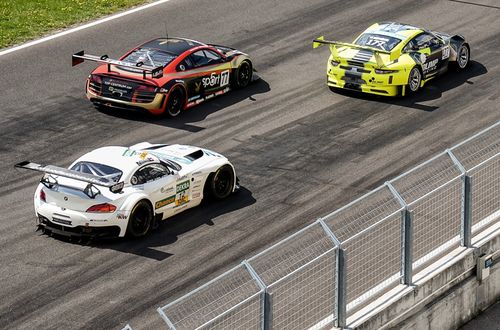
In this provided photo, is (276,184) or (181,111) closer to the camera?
(276,184)

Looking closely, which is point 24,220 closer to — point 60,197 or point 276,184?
point 60,197

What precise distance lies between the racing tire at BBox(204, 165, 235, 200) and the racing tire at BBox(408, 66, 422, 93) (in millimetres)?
7036

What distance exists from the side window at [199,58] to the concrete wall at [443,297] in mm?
10434

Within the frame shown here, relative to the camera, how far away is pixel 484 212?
19250 millimetres

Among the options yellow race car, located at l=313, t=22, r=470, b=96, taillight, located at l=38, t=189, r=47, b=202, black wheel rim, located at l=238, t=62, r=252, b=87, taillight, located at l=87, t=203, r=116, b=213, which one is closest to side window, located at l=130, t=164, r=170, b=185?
taillight, located at l=87, t=203, r=116, b=213

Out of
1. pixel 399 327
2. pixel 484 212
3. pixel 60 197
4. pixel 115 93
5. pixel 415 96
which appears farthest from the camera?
pixel 415 96

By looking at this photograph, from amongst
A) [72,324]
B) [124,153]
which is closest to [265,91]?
[124,153]

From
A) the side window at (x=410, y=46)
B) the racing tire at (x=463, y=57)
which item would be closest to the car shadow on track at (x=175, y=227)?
the side window at (x=410, y=46)

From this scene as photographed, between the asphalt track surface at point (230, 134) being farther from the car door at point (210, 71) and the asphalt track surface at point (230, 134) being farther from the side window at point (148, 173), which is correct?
the side window at point (148, 173)

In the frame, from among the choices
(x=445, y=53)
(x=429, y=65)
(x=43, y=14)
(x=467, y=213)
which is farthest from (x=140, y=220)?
(x=43, y=14)

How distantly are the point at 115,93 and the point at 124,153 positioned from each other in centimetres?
550

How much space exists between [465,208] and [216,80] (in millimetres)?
10940

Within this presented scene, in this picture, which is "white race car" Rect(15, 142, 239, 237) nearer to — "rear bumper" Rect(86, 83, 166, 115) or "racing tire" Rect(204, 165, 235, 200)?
"racing tire" Rect(204, 165, 235, 200)

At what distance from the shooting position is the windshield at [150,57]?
1084 inches
